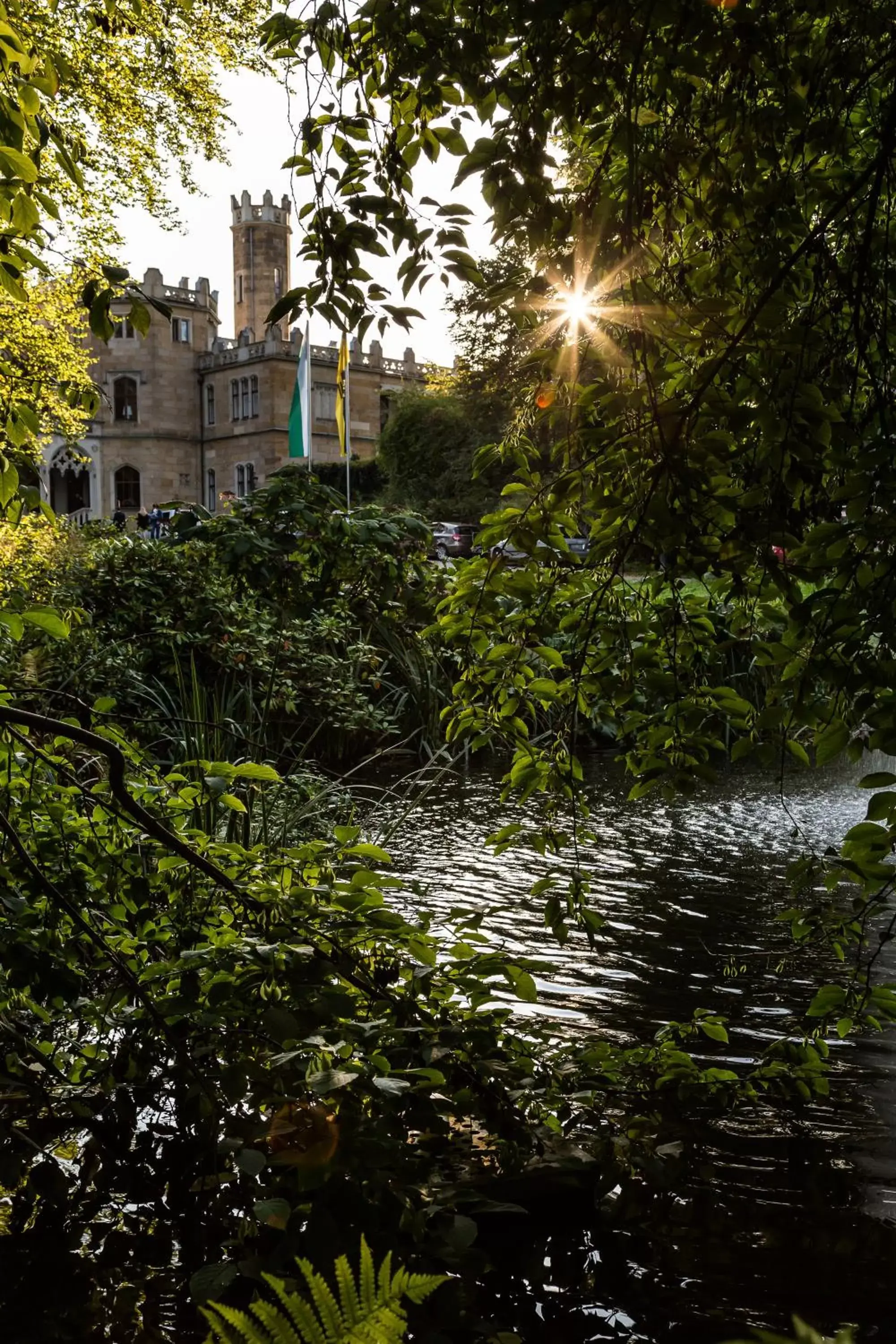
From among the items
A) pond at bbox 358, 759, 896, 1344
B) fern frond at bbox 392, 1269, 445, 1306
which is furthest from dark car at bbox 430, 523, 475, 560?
fern frond at bbox 392, 1269, 445, 1306

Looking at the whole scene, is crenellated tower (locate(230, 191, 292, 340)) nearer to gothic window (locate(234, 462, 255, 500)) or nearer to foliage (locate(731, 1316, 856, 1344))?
gothic window (locate(234, 462, 255, 500))

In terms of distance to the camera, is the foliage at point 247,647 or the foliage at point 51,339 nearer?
the foliage at point 247,647

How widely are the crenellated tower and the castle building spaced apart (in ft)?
17.8

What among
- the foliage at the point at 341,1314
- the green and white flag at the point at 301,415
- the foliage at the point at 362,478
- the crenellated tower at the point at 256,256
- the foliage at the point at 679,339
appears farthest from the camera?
the crenellated tower at the point at 256,256

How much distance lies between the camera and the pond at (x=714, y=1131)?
3.27 meters

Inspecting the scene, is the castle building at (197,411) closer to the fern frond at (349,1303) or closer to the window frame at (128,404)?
the window frame at (128,404)

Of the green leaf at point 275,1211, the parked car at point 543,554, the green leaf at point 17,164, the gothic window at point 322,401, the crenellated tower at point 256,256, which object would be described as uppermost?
the crenellated tower at point 256,256

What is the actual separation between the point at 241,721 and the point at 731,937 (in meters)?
4.83

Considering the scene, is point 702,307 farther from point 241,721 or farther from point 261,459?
point 261,459

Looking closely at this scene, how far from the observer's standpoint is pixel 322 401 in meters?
62.4

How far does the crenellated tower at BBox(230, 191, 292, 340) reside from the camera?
236ft

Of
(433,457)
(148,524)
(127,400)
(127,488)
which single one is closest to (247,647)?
(148,524)

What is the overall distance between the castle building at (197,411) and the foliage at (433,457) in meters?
15.0

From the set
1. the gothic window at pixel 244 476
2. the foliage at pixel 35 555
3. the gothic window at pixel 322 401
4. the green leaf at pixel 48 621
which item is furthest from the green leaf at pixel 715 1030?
the gothic window at pixel 244 476
